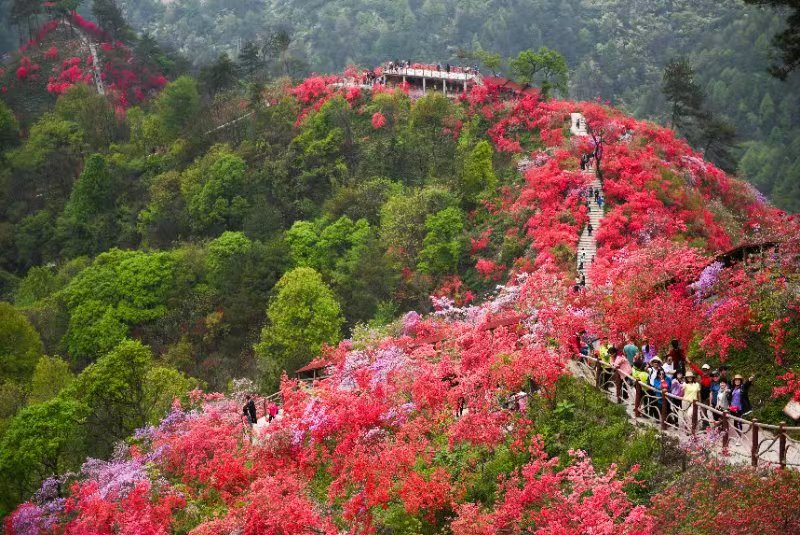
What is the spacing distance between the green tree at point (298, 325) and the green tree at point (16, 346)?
44.6 feet

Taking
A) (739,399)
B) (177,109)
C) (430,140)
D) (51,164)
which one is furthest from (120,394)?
(51,164)

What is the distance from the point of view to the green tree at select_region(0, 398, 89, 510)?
103 ft

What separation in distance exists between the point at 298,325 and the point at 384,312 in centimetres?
521

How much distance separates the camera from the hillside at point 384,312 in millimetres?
Answer: 20062

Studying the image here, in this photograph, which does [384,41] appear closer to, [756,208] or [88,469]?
[756,208]

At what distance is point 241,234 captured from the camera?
175 feet

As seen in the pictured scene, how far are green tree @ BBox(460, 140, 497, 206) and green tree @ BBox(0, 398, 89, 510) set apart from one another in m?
27.1

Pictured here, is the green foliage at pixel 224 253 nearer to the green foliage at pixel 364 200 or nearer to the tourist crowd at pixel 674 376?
the green foliage at pixel 364 200

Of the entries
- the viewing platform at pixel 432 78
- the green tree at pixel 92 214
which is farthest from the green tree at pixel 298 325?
the green tree at pixel 92 214

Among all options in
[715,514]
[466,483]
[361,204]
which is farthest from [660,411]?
[361,204]

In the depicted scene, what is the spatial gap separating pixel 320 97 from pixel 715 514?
178 feet

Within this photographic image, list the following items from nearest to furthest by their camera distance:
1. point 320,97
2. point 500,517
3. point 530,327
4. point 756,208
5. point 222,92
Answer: point 500,517
point 530,327
point 756,208
point 320,97
point 222,92

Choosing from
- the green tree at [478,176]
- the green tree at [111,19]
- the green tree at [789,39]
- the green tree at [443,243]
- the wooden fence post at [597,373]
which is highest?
the green tree at [789,39]

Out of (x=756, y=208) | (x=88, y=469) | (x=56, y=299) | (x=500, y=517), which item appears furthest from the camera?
(x=56, y=299)
